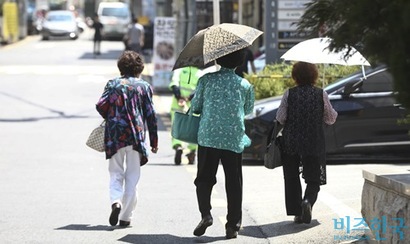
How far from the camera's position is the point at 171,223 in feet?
32.8

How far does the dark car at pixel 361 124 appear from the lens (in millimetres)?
14680

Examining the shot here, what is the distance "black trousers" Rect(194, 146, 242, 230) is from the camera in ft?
29.7

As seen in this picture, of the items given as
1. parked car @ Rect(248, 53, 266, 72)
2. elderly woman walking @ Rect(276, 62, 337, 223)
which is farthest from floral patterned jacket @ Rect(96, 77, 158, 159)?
parked car @ Rect(248, 53, 266, 72)

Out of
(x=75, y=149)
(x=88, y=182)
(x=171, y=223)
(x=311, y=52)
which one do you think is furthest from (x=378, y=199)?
(x=75, y=149)

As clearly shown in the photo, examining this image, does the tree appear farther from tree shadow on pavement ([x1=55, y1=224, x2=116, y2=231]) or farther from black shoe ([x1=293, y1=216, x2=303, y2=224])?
tree shadow on pavement ([x1=55, y1=224, x2=116, y2=231])

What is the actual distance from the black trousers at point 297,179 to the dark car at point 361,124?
484 centimetres

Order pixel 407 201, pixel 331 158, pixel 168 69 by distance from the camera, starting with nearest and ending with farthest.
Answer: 1. pixel 407 201
2. pixel 331 158
3. pixel 168 69

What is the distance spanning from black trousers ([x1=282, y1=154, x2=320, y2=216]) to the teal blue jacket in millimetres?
812

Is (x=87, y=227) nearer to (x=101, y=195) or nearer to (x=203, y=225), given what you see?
(x=203, y=225)

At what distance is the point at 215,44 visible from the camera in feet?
29.8

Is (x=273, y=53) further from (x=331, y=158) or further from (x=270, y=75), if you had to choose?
(x=331, y=158)

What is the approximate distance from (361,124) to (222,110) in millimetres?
6079

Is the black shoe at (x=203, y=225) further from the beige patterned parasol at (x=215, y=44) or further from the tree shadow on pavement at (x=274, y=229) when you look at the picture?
the beige patterned parasol at (x=215, y=44)

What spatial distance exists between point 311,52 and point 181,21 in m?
16.8
